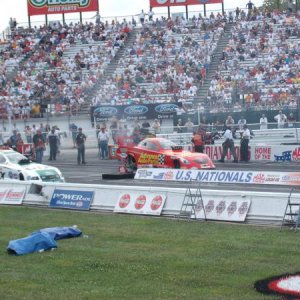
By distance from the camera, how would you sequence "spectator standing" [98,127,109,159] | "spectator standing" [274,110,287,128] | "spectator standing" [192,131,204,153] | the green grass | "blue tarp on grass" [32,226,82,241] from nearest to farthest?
the green grass, "blue tarp on grass" [32,226,82,241], "spectator standing" [192,131,204,153], "spectator standing" [274,110,287,128], "spectator standing" [98,127,109,159]

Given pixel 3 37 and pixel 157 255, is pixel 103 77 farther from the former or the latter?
pixel 157 255

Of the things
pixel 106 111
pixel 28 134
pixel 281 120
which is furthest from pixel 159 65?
pixel 281 120

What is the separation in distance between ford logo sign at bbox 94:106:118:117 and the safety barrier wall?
2081 centimetres

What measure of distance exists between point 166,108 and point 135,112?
189cm

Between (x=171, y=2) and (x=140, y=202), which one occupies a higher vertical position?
(x=171, y=2)

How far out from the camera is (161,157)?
114ft

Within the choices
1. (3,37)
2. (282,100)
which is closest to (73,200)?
(282,100)

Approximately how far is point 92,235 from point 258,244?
4.15m

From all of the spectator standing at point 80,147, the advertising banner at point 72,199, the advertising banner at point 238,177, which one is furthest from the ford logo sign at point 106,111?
the advertising banner at point 72,199

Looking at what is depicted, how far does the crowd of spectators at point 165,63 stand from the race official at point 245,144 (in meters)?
10.4

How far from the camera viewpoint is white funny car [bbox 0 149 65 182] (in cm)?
3105

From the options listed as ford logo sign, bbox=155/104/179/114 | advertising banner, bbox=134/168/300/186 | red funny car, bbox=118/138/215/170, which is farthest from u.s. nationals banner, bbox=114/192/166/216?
ford logo sign, bbox=155/104/179/114

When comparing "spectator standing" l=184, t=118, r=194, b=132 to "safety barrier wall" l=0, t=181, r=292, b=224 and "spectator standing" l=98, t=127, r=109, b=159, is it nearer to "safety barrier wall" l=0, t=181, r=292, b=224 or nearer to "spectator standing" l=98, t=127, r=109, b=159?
"spectator standing" l=98, t=127, r=109, b=159

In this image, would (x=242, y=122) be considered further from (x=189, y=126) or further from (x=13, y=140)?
(x=13, y=140)
